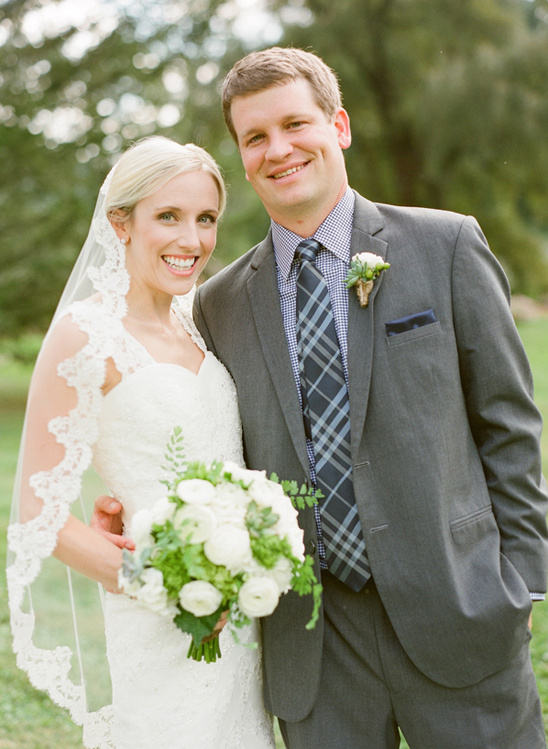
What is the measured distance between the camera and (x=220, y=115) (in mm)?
10883

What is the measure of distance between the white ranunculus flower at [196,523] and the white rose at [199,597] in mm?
108

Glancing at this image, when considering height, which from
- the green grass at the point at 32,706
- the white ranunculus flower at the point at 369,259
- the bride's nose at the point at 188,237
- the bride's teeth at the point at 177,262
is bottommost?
the green grass at the point at 32,706

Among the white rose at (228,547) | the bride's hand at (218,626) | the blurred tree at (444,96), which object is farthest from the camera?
the blurred tree at (444,96)

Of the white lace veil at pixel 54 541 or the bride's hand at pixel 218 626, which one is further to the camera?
the white lace veil at pixel 54 541

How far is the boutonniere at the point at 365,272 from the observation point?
2576mm

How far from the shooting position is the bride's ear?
9.31 feet

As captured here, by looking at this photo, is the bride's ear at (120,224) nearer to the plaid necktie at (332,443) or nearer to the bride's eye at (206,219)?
the bride's eye at (206,219)

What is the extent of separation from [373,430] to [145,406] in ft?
2.48

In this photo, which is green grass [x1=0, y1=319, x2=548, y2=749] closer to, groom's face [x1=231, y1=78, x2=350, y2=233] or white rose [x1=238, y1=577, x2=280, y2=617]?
white rose [x1=238, y1=577, x2=280, y2=617]

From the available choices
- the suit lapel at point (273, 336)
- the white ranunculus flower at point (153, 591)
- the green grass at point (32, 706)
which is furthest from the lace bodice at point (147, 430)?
the green grass at point (32, 706)

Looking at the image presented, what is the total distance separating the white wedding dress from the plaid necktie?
1.20 ft

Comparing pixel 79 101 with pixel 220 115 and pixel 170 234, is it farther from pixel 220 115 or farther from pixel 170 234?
pixel 170 234

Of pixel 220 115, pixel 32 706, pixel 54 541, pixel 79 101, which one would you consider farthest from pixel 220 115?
pixel 54 541

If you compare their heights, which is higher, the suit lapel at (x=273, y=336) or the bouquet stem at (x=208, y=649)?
the suit lapel at (x=273, y=336)
